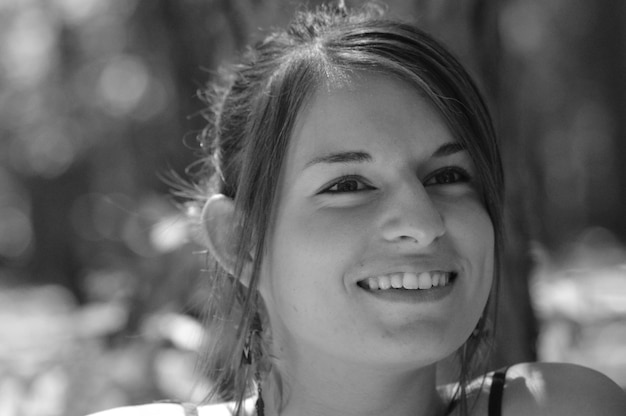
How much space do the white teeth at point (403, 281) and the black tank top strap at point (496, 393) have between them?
0.33 metres

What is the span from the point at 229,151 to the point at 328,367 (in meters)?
0.60

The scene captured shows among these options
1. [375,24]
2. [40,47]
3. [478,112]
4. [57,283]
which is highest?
[40,47]

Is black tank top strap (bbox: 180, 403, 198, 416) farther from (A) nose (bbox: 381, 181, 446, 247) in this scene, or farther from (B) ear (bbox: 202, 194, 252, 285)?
(A) nose (bbox: 381, 181, 446, 247)

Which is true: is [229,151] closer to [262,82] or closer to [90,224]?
[262,82]

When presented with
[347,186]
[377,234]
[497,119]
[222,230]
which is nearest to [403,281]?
[377,234]

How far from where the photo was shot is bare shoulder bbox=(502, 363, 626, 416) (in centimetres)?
175

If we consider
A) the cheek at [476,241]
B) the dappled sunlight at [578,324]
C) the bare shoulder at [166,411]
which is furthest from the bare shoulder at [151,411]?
the dappled sunlight at [578,324]

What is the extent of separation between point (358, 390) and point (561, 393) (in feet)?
1.38

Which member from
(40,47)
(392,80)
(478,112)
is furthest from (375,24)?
(40,47)

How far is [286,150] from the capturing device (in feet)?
5.90

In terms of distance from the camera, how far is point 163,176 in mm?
7238

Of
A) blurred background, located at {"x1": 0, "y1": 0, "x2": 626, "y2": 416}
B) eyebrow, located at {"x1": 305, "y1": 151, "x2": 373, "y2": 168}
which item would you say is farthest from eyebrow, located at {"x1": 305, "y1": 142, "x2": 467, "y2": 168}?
blurred background, located at {"x1": 0, "y1": 0, "x2": 626, "y2": 416}

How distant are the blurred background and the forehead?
2.51 ft

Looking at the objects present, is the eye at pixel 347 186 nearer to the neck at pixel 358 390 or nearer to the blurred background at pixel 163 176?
the neck at pixel 358 390
